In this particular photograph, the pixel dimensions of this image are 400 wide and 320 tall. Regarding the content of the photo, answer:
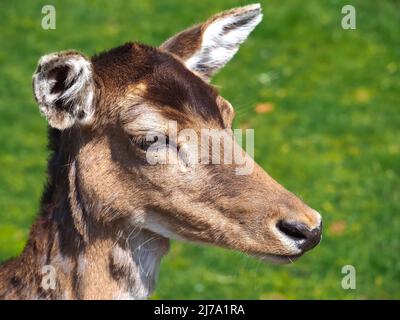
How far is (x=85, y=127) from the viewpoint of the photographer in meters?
4.85

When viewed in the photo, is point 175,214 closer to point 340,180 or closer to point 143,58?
point 143,58

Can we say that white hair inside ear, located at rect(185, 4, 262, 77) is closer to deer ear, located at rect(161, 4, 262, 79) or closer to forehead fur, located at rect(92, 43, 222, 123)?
deer ear, located at rect(161, 4, 262, 79)

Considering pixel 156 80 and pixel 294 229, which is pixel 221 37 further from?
pixel 294 229

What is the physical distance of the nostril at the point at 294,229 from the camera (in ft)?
14.5

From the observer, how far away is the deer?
15.2 feet

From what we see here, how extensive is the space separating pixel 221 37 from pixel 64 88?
119 centimetres

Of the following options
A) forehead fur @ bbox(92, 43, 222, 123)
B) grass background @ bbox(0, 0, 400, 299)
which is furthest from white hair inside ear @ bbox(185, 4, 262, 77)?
grass background @ bbox(0, 0, 400, 299)

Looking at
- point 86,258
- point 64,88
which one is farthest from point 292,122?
point 64,88

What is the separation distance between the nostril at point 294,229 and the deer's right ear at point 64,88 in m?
1.14

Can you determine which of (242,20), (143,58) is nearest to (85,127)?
(143,58)

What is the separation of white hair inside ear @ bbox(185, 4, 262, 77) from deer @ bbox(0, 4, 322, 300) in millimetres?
385

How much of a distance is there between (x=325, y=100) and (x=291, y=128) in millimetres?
680

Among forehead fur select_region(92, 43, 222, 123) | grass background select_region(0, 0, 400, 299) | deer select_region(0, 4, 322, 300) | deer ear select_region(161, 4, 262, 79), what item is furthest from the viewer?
grass background select_region(0, 0, 400, 299)

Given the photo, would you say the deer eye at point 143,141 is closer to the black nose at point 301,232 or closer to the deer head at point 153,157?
the deer head at point 153,157
